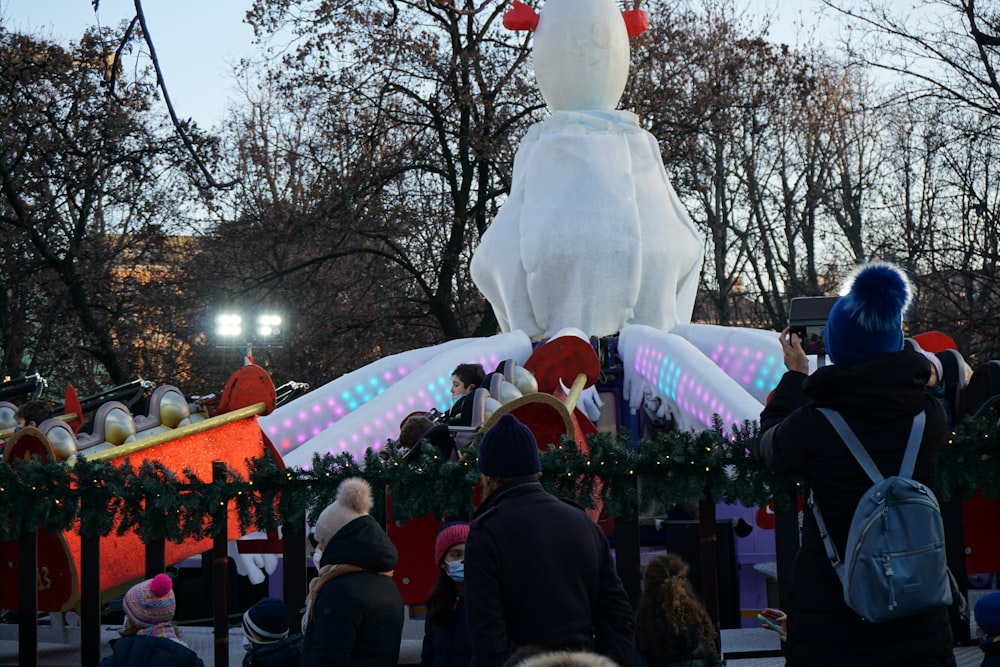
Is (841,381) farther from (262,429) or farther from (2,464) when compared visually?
(262,429)

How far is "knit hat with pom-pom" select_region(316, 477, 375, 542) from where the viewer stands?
3906 mm

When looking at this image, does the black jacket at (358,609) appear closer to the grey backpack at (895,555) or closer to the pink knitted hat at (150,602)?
the pink knitted hat at (150,602)

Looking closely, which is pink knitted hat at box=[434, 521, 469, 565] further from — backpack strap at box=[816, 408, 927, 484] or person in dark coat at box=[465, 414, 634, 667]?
backpack strap at box=[816, 408, 927, 484]

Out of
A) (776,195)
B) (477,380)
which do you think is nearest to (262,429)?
(477,380)

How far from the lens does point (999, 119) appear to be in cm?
1892

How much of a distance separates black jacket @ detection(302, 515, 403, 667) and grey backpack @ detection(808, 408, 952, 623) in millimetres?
1454

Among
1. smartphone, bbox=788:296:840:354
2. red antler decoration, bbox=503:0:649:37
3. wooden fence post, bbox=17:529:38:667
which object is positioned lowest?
wooden fence post, bbox=17:529:38:667

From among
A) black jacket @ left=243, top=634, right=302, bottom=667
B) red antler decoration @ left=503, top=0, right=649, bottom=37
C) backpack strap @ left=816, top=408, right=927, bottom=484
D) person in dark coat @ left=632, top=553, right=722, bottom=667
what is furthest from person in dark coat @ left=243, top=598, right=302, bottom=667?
red antler decoration @ left=503, top=0, right=649, bottom=37

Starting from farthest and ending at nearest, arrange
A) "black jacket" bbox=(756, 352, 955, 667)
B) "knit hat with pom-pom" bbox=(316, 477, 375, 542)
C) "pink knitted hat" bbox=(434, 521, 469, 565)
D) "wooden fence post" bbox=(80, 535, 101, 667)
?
"wooden fence post" bbox=(80, 535, 101, 667)
"pink knitted hat" bbox=(434, 521, 469, 565)
"knit hat with pom-pom" bbox=(316, 477, 375, 542)
"black jacket" bbox=(756, 352, 955, 667)

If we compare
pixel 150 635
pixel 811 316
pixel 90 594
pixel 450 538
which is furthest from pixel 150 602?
pixel 811 316

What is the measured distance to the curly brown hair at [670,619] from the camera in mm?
3924

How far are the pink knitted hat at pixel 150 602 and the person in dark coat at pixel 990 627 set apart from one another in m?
2.63

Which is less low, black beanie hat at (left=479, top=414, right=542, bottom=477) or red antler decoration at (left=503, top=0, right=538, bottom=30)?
red antler decoration at (left=503, top=0, right=538, bottom=30)

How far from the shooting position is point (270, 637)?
420cm
